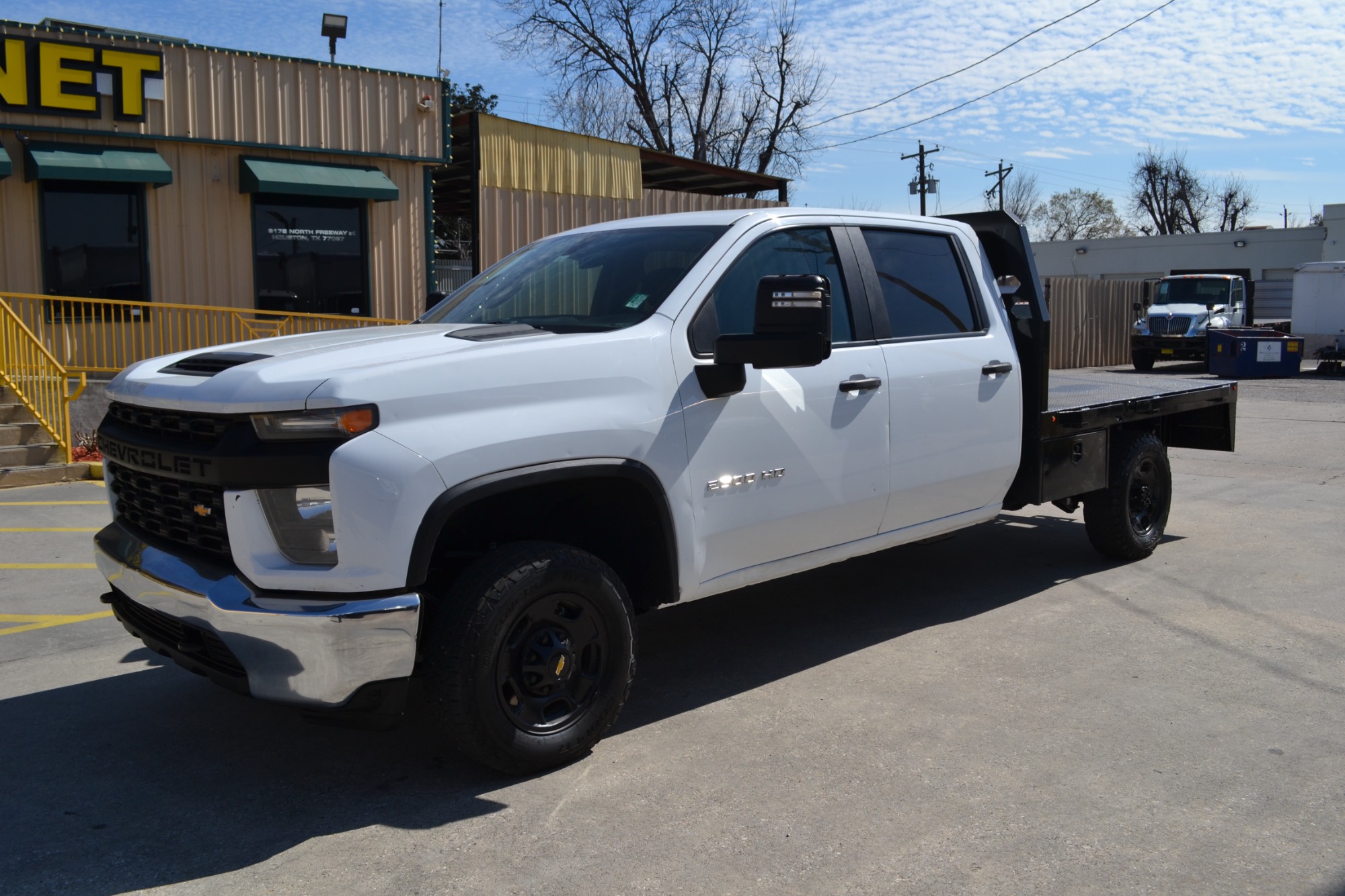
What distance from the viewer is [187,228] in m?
15.0

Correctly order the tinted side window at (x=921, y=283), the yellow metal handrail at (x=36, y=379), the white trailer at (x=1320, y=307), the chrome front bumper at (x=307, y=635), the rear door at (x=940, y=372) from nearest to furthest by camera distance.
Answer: the chrome front bumper at (x=307, y=635) → the rear door at (x=940, y=372) → the tinted side window at (x=921, y=283) → the yellow metal handrail at (x=36, y=379) → the white trailer at (x=1320, y=307)

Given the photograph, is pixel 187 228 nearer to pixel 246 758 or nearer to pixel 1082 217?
pixel 246 758

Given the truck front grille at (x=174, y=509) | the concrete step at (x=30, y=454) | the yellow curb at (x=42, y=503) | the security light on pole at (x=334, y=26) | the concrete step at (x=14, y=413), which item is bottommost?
the yellow curb at (x=42, y=503)

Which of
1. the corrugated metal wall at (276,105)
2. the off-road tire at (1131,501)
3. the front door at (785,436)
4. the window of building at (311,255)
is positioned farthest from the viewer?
the window of building at (311,255)

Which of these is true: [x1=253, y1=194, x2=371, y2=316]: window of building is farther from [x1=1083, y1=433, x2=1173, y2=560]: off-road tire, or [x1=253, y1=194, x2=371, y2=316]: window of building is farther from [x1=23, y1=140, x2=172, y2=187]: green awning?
[x1=1083, y1=433, x2=1173, y2=560]: off-road tire

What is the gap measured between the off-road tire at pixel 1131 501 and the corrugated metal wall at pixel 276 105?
12672 millimetres

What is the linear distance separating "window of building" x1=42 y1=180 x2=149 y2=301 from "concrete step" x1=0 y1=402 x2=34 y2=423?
395 centimetres

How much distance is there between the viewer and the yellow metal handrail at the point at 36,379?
10.7 meters

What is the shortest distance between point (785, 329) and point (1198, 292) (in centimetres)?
2835

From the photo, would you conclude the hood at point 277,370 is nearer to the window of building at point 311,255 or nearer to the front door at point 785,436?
the front door at point 785,436

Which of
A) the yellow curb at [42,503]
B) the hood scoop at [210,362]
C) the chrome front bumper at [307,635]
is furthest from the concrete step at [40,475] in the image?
the chrome front bumper at [307,635]

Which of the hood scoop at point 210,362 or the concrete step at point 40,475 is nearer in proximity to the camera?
the hood scoop at point 210,362

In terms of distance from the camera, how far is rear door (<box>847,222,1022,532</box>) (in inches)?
196

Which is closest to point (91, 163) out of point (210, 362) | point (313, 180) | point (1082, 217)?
point (313, 180)
